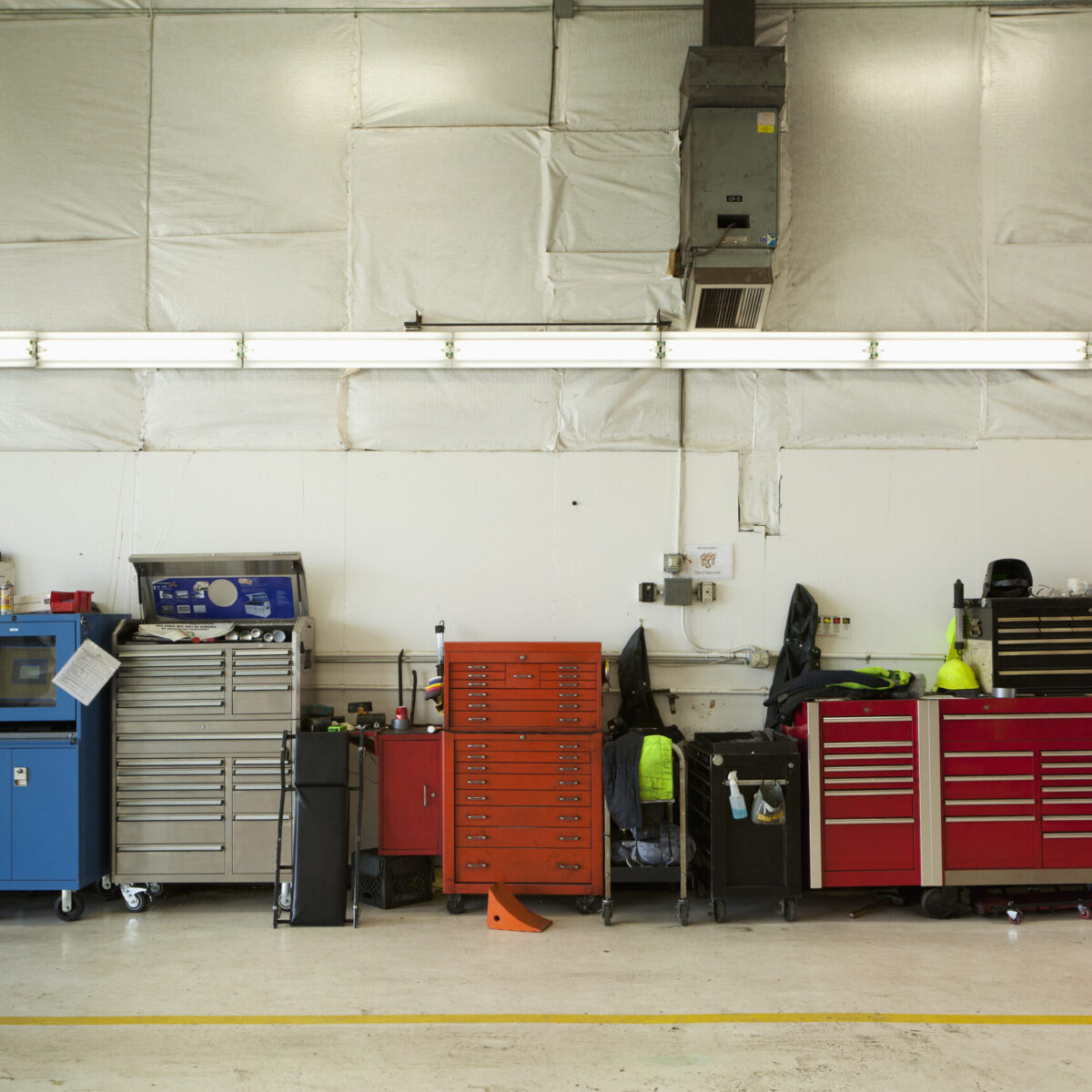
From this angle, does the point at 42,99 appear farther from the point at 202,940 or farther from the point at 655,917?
the point at 655,917

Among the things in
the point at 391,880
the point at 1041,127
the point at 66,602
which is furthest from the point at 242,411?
the point at 1041,127

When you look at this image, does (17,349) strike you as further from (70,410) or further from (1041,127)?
(1041,127)

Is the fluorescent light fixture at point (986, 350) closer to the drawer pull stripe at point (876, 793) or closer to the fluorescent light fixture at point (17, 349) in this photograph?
the drawer pull stripe at point (876, 793)

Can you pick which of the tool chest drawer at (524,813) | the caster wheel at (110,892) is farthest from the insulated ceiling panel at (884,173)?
the caster wheel at (110,892)

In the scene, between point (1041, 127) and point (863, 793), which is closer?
point (863, 793)

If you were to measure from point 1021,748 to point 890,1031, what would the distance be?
1.73 metres

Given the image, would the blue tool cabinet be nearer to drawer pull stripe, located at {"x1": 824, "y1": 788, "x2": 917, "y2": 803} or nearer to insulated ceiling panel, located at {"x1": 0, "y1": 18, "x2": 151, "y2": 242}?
insulated ceiling panel, located at {"x1": 0, "y1": 18, "x2": 151, "y2": 242}

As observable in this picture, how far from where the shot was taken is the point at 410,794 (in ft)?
14.3

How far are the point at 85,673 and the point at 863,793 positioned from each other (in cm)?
353

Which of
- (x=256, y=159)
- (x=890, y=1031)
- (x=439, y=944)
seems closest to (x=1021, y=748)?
(x=890, y=1031)

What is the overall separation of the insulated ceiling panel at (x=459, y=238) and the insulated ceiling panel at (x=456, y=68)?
138mm

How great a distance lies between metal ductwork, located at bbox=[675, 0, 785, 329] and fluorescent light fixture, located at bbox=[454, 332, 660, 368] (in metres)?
0.45

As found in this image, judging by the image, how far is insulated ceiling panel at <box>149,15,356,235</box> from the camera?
4.86 metres

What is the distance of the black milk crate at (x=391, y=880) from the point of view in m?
4.27
